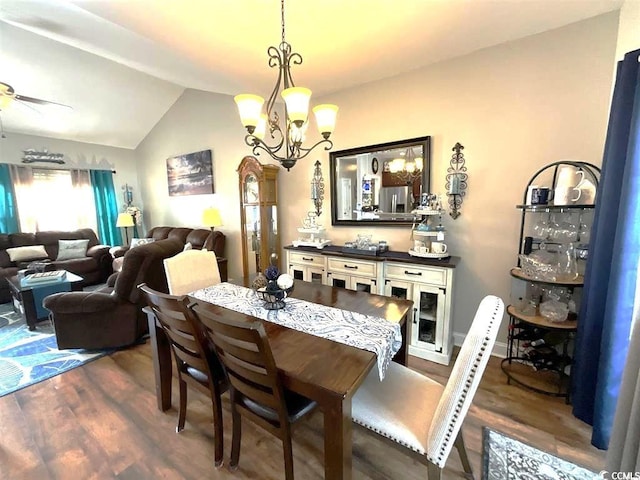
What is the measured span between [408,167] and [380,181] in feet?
1.01

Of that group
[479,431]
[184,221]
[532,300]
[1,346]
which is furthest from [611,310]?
[184,221]

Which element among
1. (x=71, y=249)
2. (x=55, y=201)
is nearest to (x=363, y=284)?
(x=71, y=249)

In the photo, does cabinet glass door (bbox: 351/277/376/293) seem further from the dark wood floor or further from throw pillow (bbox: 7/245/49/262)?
throw pillow (bbox: 7/245/49/262)

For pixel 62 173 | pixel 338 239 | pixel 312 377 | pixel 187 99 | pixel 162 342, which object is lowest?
pixel 162 342

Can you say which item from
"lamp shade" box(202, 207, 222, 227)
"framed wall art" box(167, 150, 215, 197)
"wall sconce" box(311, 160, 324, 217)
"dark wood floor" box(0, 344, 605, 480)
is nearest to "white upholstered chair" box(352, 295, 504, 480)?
"dark wood floor" box(0, 344, 605, 480)

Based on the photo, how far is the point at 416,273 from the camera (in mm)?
2361

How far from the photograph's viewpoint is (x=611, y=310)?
140cm

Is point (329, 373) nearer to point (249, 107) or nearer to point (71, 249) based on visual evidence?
point (249, 107)

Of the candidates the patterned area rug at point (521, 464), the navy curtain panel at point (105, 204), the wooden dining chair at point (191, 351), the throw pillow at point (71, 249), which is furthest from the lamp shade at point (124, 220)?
the patterned area rug at point (521, 464)

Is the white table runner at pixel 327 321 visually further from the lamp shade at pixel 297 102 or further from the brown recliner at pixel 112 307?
the lamp shade at pixel 297 102

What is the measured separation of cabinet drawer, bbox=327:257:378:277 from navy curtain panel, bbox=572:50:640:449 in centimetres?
144

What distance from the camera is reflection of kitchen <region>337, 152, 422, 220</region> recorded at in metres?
2.70

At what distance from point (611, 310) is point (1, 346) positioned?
16.0 feet

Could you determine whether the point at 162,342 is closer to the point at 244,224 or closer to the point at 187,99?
the point at 244,224
